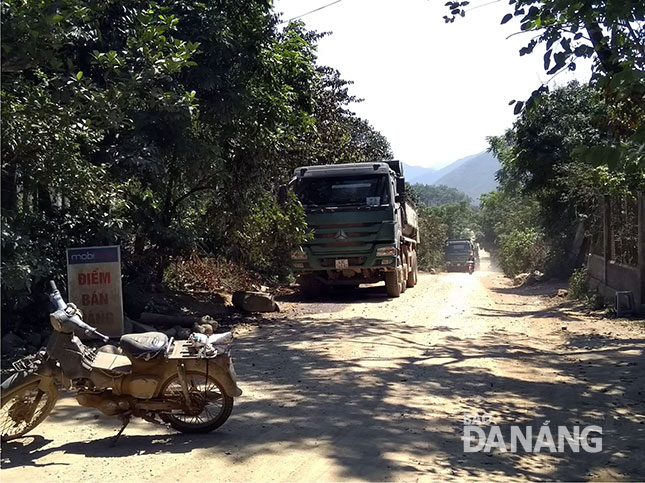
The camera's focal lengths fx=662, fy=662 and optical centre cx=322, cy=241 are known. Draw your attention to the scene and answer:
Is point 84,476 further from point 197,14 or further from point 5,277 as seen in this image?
point 197,14

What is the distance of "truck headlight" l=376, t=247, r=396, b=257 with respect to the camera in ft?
51.4

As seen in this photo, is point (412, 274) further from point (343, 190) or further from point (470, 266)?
point (470, 266)

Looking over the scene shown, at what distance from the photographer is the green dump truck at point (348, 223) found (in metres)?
15.7

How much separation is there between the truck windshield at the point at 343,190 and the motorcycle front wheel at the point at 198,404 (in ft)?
35.2

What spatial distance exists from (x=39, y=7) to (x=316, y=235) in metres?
10.4

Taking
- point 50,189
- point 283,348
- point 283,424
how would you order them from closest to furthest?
point 283,424 → point 50,189 → point 283,348

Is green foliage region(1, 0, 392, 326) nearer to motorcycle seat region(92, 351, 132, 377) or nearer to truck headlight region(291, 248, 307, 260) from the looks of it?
truck headlight region(291, 248, 307, 260)

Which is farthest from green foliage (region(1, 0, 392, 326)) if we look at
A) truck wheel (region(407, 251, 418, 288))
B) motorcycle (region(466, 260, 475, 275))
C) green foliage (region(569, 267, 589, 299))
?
motorcycle (region(466, 260, 475, 275))

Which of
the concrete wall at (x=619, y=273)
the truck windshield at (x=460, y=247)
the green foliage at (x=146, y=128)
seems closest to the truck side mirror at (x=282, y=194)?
A: the green foliage at (x=146, y=128)

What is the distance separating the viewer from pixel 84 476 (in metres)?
4.55

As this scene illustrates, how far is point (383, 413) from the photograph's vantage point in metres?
6.13

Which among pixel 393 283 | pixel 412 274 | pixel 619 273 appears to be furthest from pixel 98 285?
pixel 412 274

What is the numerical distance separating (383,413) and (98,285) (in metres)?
4.25

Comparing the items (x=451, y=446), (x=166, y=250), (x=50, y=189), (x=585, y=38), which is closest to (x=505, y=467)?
(x=451, y=446)
